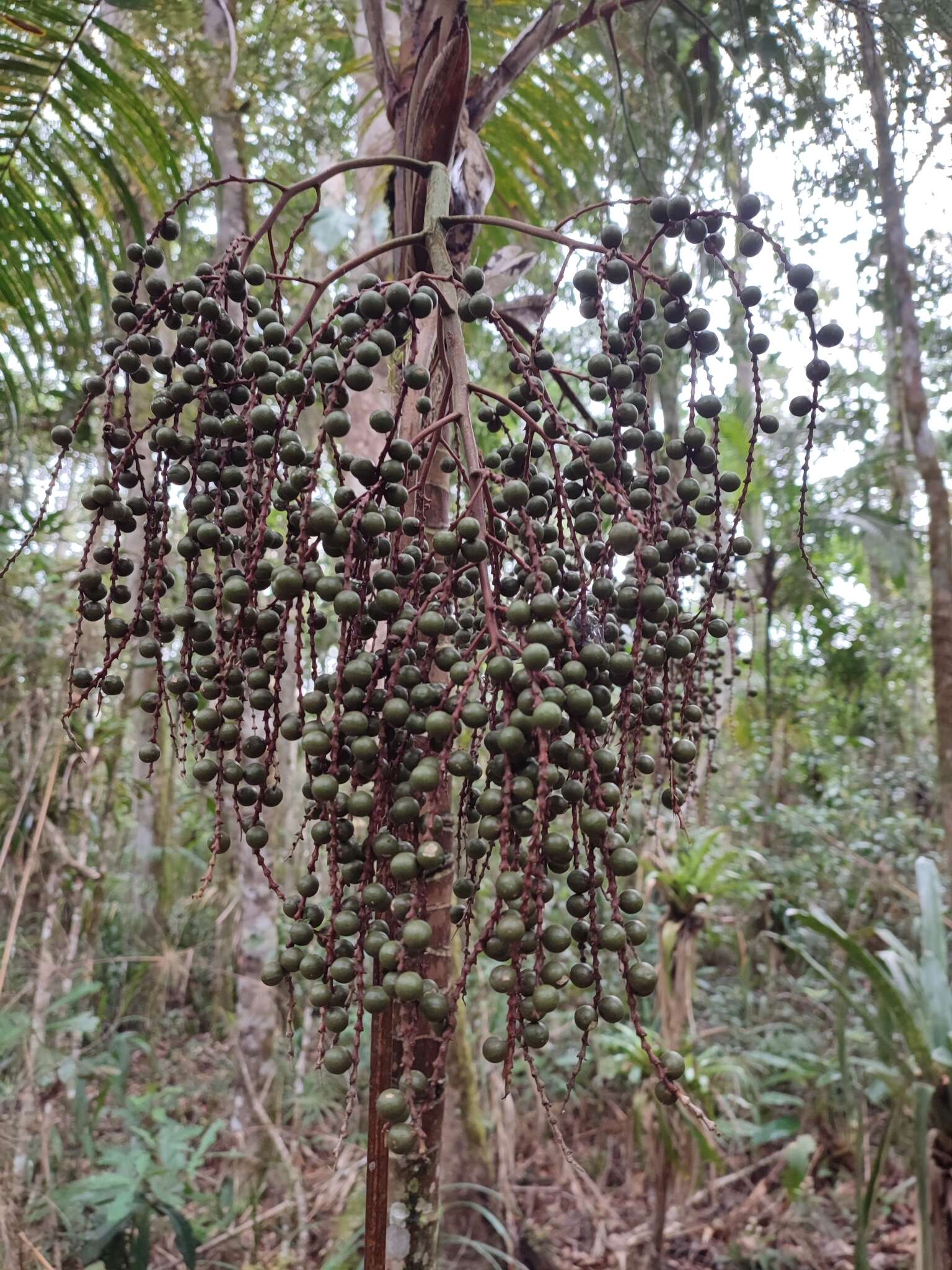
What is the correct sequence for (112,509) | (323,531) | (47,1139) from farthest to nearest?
1. (47,1139)
2. (112,509)
3. (323,531)

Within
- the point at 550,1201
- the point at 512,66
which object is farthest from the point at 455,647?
the point at 550,1201

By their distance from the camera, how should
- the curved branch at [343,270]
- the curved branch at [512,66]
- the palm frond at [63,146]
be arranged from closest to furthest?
the curved branch at [343,270]
the curved branch at [512,66]
the palm frond at [63,146]

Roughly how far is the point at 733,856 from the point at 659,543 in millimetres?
2538

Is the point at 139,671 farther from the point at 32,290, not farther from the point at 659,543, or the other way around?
the point at 659,543

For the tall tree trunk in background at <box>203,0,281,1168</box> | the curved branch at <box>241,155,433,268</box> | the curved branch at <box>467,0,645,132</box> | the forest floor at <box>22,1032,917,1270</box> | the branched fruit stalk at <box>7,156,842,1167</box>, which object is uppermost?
the curved branch at <box>467,0,645,132</box>

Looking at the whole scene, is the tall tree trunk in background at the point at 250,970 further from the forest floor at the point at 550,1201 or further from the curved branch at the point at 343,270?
the curved branch at the point at 343,270

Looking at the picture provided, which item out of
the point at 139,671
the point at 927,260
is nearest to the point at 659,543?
the point at 927,260

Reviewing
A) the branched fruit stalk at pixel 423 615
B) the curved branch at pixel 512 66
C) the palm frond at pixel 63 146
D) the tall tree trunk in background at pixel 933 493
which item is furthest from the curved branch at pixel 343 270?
the tall tree trunk in background at pixel 933 493

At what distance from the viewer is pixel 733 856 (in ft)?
10.3

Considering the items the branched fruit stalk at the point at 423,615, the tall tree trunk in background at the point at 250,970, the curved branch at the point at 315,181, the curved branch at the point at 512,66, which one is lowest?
the tall tree trunk in background at the point at 250,970

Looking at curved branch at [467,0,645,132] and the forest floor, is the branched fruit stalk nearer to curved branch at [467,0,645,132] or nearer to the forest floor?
curved branch at [467,0,645,132]

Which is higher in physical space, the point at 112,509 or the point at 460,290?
the point at 460,290

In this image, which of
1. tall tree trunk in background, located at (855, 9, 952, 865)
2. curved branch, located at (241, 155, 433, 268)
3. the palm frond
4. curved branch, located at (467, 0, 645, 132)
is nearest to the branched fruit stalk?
curved branch, located at (241, 155, 433, 268)

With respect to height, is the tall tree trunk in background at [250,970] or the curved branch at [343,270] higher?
the curved branch at [343,270]
